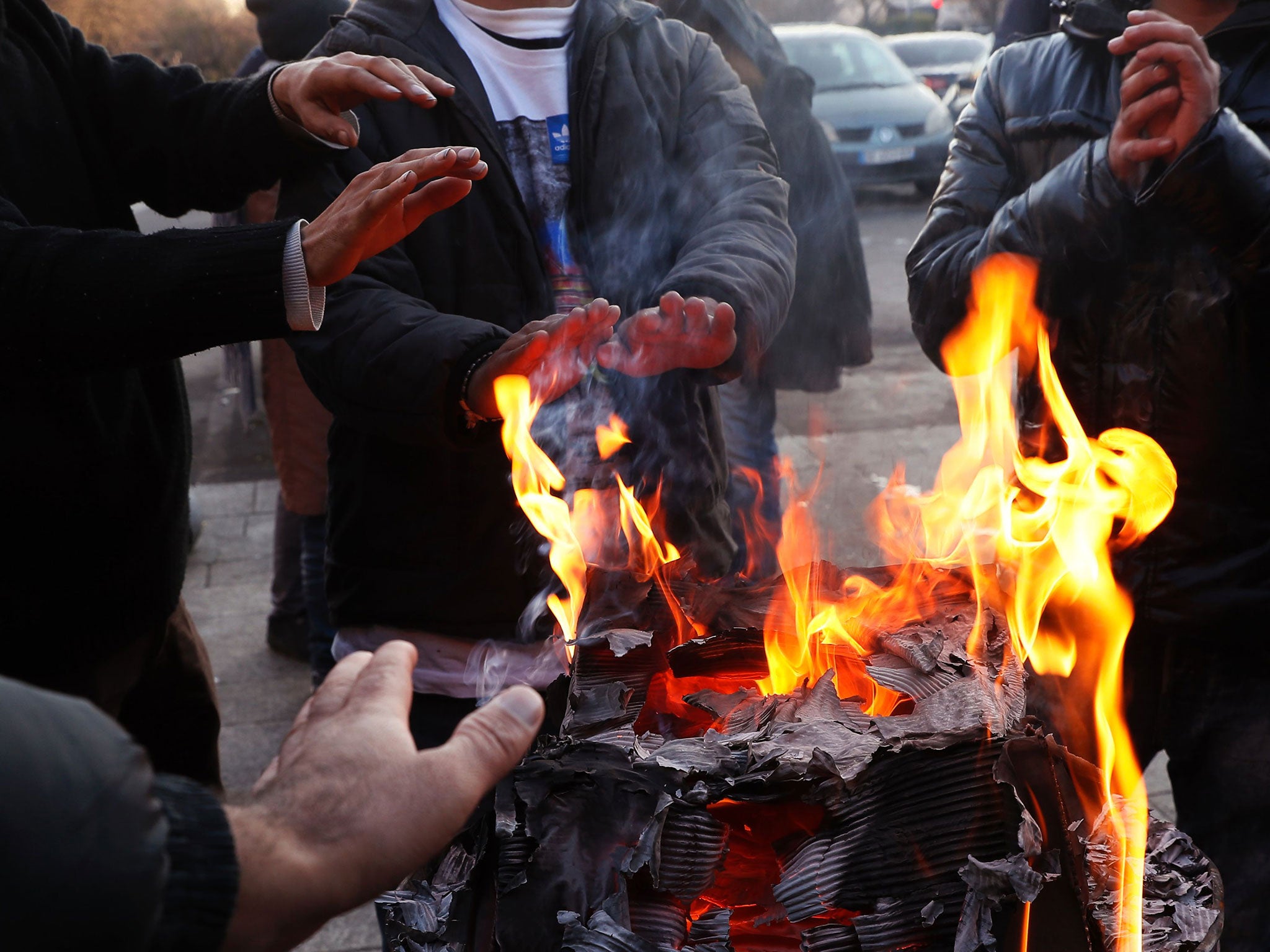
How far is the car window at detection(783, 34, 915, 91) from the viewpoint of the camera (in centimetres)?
1217

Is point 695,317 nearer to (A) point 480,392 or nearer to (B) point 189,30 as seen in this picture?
(A) point 480,392

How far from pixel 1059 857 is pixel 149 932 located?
3.49 feet

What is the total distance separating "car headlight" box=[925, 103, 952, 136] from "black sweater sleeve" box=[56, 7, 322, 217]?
11.6m

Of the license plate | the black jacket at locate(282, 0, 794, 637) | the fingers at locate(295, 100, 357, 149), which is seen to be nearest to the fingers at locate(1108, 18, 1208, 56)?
the black jacket at locate(282, 0, 794, 637)

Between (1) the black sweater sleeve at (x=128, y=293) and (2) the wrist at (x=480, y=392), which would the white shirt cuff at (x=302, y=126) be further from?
(2) the wrist at (x=480, y=392)

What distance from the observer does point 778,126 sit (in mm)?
3699

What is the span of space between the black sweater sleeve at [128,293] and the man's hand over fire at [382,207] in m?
0.07

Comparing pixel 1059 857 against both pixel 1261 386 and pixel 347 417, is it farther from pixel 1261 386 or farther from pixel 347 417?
pixel 347 417

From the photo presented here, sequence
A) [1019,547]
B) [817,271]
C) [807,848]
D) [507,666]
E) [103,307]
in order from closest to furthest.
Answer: [807,848]
[103,307]
[1019,547]
[507,666]
[817,271]

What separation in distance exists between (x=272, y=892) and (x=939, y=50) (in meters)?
17.3

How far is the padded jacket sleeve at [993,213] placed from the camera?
1985 mm

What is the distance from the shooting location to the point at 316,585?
3643 mm

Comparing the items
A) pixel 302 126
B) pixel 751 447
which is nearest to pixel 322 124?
pixel 302 126

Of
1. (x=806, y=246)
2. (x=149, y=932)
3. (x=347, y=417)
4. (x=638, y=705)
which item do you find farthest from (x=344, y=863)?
(x=806, y=246)
